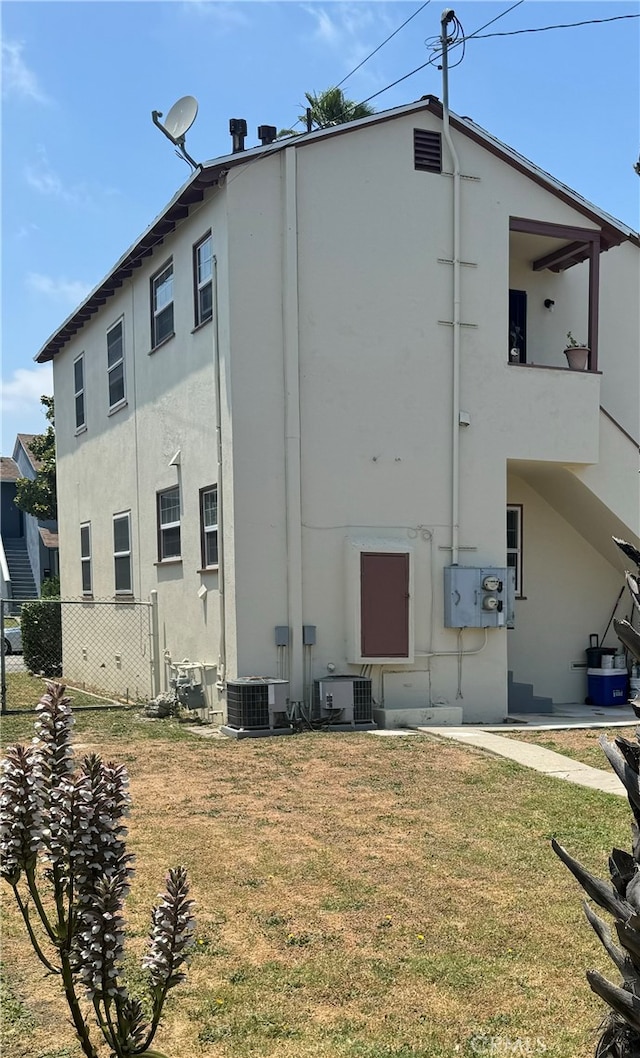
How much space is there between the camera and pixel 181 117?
1034 centimetres

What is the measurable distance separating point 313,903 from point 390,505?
653cm

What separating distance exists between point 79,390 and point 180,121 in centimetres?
771

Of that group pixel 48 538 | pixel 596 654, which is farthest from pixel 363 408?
pixel 48 538

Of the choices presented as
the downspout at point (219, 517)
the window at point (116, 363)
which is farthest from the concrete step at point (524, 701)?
the window at point (116, 363)

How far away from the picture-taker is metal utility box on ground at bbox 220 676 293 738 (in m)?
9.37

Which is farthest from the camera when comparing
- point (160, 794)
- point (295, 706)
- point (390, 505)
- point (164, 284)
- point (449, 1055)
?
point (164, 284)

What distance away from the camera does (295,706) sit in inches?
387

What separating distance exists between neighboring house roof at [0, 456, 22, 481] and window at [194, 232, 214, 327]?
26.2m

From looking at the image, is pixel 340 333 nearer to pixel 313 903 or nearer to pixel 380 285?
pixel 380 285

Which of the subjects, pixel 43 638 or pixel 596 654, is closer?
pixel 596 654

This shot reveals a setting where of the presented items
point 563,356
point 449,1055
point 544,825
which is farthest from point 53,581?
point 449,1055

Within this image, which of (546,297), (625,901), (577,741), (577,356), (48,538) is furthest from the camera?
(48,538)

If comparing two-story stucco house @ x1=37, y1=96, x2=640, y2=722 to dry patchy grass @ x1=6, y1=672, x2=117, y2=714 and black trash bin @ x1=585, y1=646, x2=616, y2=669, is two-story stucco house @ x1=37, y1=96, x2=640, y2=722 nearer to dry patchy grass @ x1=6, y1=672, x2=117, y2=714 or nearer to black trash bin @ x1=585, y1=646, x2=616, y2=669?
black trash bin @ x1=585, y1=646, x2=616, y2=669

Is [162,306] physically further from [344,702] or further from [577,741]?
[577,741]
